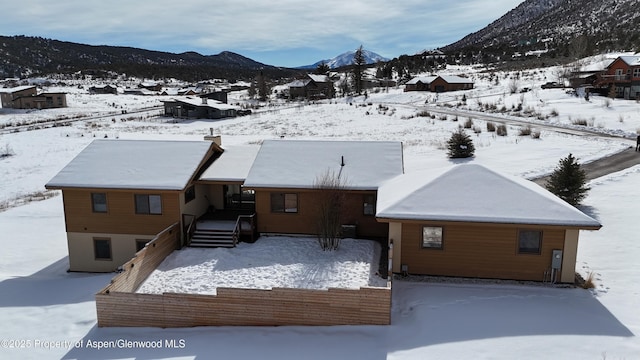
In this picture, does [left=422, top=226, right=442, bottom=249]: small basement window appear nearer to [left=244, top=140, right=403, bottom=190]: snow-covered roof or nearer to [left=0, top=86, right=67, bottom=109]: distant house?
[left=244, top=140, right=403, bottom=190]: snow-covered roof

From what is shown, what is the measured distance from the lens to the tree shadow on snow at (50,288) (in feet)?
52.0

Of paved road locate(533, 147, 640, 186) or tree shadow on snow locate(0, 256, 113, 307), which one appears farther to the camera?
paved road locate(533, 147, 640, 186)

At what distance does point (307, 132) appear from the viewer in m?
47.8

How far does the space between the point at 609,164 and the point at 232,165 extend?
22183mm

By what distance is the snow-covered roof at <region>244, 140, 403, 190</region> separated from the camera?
1891 centimetres

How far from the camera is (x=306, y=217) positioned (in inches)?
756

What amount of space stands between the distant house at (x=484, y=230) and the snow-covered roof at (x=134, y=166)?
8960mm

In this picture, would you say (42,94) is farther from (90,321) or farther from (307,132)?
(90,321)

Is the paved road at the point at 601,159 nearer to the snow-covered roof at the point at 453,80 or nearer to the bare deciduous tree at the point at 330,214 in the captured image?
the bare deciduous tree at the point at 330,214

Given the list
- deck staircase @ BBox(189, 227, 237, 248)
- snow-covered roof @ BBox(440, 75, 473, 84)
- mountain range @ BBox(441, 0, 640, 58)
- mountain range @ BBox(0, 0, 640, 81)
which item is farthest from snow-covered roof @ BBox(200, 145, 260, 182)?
mountain range @ BBox(441, 0, 640, 58)

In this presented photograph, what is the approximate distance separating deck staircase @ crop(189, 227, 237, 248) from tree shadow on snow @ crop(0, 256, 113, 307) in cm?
367

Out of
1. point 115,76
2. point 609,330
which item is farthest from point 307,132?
point 115,76

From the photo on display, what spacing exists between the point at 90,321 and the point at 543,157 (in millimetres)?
27294

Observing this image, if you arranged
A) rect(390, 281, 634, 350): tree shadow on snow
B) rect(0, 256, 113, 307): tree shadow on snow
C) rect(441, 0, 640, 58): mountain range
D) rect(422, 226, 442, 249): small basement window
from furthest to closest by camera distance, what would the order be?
rect(441, 0, 640, 58): mountain range
rect(0, 256, 113, 307): tree shadow on snow
rect(422, 226, 442, 249): small basement window
rect(390, 281, 634, 350): tree shadow on snow
